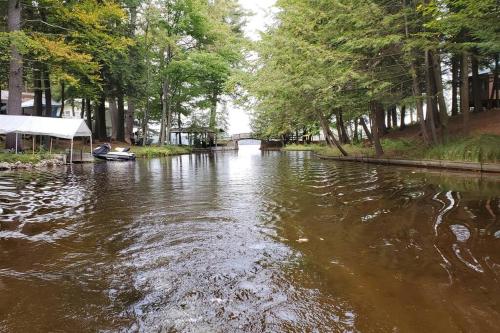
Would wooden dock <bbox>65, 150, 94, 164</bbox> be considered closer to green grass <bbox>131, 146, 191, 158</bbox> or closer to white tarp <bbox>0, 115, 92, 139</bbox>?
white tarp <bbox>0, 115, 92, 139</bbox>

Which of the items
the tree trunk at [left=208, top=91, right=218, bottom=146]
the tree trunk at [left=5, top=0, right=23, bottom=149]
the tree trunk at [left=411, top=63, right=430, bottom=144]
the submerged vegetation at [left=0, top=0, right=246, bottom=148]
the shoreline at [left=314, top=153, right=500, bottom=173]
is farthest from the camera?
the tree trunk at [left=208, top=91, right=218, bottom=146]

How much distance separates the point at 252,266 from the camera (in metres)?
3.82

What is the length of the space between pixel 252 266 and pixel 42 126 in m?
19.8

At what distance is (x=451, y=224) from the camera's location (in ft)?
17.5

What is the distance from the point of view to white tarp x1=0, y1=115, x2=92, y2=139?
60.3 feet

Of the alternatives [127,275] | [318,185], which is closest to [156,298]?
[127,275]

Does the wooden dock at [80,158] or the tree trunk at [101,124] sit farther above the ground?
the tree trunk at [101,124]

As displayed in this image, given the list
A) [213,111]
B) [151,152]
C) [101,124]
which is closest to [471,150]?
[151,152]

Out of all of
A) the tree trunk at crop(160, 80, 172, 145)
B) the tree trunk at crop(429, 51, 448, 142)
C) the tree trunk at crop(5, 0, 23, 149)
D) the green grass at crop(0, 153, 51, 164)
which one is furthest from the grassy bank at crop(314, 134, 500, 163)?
the tree trunk at crop(160, 80, 172, 145)

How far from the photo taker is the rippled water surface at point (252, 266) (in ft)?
8.93

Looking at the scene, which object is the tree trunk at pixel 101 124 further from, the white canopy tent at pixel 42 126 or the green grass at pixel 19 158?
the green grass at pixel 19 158

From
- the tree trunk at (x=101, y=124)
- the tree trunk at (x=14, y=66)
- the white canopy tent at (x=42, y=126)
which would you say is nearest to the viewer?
the tree trunk at (x=14, y=66)

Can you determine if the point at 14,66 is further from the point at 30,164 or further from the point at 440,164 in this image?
the point at 440,164

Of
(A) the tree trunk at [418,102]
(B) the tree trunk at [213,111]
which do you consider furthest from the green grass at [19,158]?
(B) the tree trunk at [213,111]
